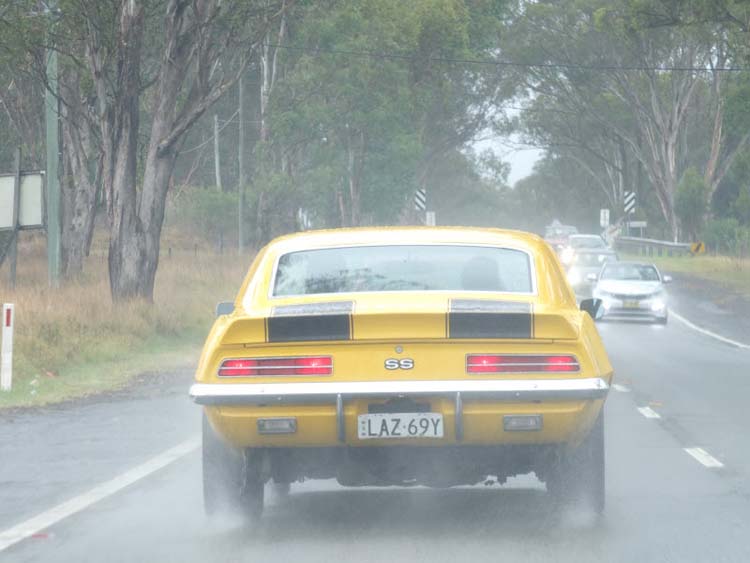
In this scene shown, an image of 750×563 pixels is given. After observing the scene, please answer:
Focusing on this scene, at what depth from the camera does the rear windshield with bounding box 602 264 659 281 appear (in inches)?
1252

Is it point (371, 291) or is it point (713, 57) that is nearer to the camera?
point (371, 291)

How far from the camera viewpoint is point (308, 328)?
729 cm

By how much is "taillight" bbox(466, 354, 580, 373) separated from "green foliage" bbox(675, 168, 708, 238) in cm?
5091

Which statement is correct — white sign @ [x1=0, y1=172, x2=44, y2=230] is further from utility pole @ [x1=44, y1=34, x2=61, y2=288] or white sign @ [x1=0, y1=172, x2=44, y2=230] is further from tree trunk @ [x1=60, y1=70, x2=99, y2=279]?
tree trunk @ [x1=60, y1=70, x2=99, y2=279]

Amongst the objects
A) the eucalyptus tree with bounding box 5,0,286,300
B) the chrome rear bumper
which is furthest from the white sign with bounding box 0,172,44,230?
the chrome rear bumper

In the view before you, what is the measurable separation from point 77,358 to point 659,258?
139ft

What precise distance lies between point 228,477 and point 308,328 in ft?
3.31

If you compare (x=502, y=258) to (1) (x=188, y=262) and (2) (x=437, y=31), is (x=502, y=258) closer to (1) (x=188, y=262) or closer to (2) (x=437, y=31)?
(1) (x=188, y=262)

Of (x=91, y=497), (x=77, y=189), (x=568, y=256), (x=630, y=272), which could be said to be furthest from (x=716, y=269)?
(x=91, y=497)

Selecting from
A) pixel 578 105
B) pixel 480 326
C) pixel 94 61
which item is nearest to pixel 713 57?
pixel 578 105

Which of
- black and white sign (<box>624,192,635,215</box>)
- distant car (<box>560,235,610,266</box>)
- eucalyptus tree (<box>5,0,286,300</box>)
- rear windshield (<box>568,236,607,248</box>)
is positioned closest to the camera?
eucalyptus tree (<box>5,0,286,300</box>)

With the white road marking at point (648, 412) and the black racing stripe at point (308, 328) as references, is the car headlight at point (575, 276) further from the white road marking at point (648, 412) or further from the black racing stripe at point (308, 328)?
the black racing stripe at point (308, 328)

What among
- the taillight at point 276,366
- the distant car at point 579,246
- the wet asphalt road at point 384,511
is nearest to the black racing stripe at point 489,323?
the taillight at point 276,366

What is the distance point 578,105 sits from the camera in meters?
58.7
